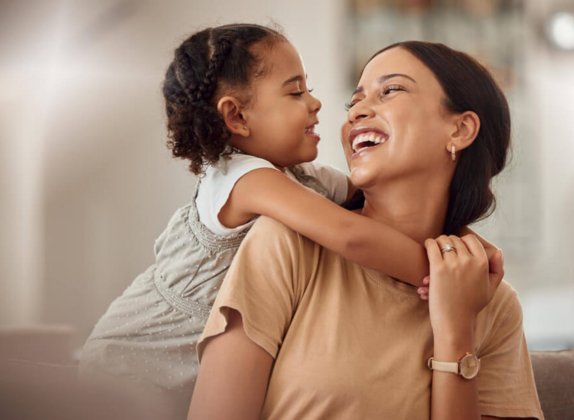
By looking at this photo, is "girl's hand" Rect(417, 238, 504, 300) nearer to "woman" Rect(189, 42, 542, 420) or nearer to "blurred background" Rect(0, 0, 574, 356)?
Answer: "woman" Rect(189, 42, 542, 420)

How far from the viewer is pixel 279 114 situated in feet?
5.20

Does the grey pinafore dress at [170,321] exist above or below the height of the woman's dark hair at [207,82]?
below

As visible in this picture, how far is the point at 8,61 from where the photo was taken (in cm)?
336

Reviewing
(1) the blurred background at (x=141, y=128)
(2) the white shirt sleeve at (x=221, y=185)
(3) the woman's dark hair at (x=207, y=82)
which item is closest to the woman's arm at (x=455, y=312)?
(2) the white shirt sleeve at (x=221, y=185)

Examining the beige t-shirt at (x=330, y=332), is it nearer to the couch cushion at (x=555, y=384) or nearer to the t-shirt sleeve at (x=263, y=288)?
the t-shirt sleeve at (x=263, y=288)

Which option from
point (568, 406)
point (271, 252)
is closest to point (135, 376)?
point (271, 252)

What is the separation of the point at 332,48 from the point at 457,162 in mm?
2859

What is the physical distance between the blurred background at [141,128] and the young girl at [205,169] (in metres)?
1.40

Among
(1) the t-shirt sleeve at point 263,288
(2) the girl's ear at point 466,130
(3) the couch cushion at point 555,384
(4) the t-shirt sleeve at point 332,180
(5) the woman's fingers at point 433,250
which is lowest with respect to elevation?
(3) the couch cushion at point 555,384

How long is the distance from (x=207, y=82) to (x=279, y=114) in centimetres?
15

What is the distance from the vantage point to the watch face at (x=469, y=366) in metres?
1.30

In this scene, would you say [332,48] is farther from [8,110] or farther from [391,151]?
[391,151]

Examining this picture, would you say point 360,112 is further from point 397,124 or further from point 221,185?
point 221,185

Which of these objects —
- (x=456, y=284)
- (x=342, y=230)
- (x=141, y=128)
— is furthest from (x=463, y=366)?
(x=141, y=128)
